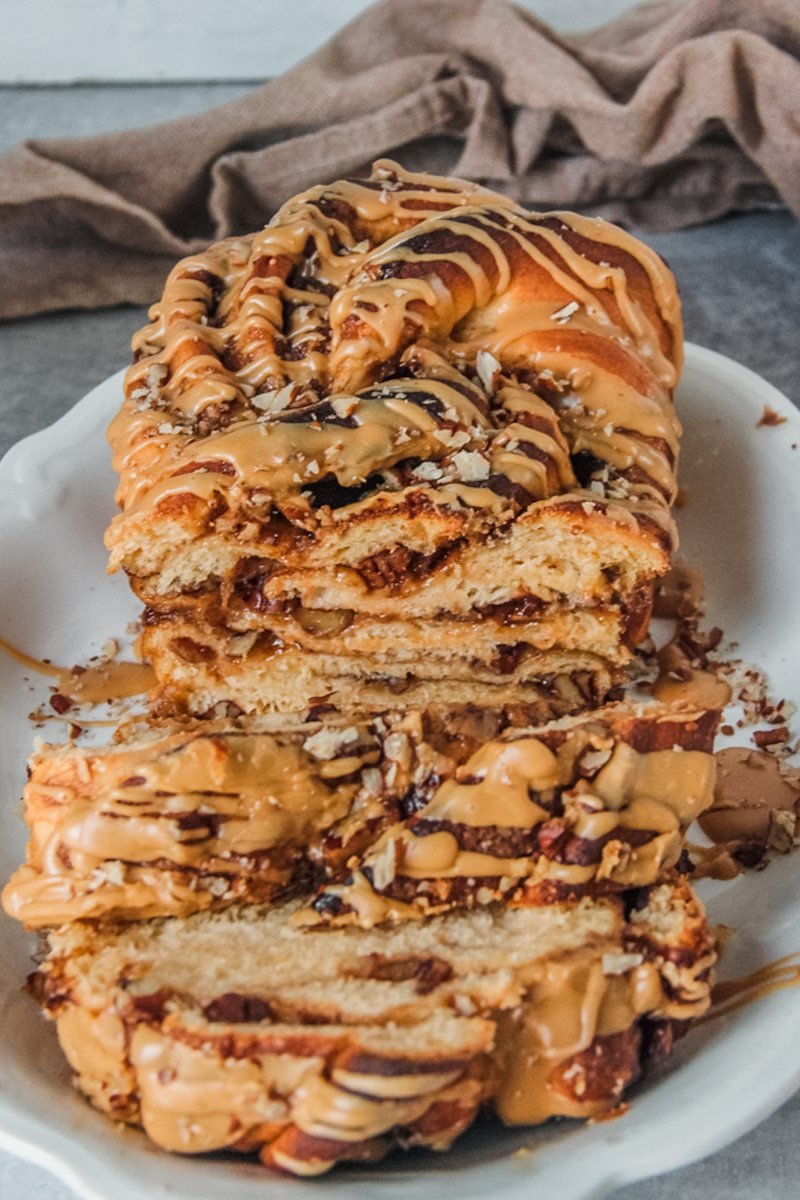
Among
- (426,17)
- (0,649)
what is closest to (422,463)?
(0,649)

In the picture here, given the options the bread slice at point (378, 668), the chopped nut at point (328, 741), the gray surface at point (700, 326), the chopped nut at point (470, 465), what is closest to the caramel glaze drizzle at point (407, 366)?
the chopped nut at point (470, 465)

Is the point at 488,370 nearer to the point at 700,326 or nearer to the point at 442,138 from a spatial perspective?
the point at 700,326

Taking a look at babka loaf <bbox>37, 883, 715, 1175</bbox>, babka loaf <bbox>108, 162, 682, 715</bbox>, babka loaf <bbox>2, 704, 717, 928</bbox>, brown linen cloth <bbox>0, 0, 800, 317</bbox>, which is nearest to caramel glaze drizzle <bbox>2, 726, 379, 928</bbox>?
babka loaf <bbox>2, 704, 717, 928</bbox>

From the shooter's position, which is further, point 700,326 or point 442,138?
point 442,138

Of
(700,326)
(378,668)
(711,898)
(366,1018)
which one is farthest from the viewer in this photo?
(700,326)

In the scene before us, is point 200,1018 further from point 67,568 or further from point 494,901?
point 67,568

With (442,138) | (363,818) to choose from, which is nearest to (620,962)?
(363,818)
